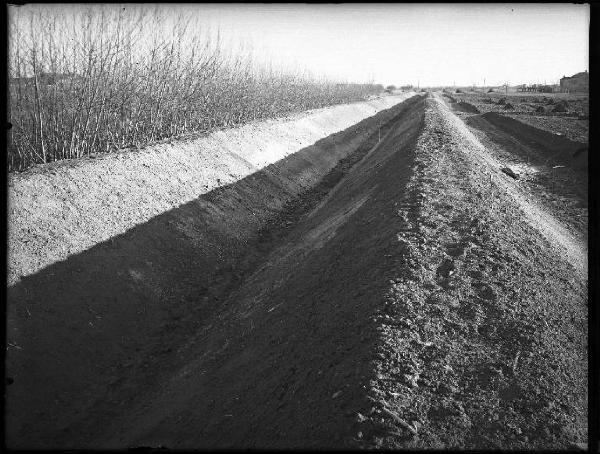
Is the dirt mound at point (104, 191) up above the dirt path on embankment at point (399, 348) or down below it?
above

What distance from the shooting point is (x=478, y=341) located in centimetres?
405

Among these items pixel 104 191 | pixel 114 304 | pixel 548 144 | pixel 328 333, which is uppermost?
pixel 548 144

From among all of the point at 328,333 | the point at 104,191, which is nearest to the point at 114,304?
the point at 104,191

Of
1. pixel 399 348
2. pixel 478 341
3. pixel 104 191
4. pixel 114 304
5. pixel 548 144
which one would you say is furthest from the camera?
pixel 548 144

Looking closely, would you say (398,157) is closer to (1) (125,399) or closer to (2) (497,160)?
(2) (497,160)

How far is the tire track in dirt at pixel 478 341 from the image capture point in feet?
10.3

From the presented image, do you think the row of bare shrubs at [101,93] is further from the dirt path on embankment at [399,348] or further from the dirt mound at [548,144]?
the dirt mound at [548,144]

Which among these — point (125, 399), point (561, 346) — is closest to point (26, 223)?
point (125, 399)

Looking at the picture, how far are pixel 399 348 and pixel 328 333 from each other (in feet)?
2.81

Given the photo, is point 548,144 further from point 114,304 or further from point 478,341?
point 114,304

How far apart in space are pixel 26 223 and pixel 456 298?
20.4 ft

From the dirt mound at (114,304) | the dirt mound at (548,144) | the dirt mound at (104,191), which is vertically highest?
the dirt mound at (548,144)

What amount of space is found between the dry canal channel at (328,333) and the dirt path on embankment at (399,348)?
0.06 ft

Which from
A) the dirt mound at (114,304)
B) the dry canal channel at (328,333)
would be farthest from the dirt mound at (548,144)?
the dirt mound at (114,304)
